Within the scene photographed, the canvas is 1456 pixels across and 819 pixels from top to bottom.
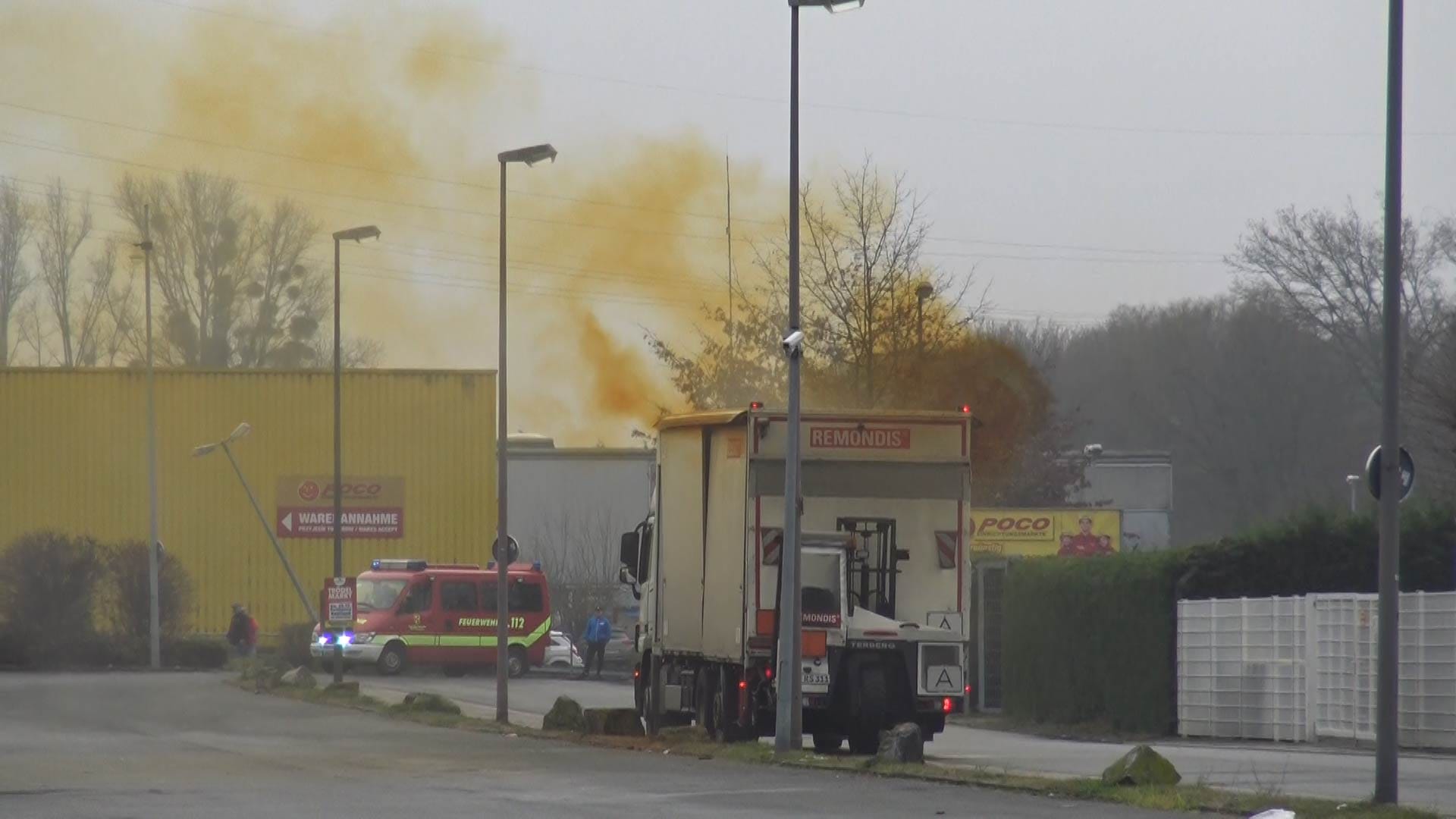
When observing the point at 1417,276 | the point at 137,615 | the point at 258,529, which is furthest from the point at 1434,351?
the point at 258,529

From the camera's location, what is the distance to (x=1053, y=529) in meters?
50.6

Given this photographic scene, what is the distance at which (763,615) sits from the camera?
74.8ft

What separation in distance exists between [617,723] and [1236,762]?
27.5 ft

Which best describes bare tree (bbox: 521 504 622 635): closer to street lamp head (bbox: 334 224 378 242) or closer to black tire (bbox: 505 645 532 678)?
black tire (bbox: 505 645 532 678)

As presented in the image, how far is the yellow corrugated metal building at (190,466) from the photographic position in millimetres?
61969

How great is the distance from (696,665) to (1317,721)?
803 centimetres

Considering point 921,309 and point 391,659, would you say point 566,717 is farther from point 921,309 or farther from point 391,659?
point 391,659

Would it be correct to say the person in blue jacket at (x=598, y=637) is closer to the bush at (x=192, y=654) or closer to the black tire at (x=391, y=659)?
the black tire at (x=391, y=659)

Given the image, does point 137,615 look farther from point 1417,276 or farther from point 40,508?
point 1417,276

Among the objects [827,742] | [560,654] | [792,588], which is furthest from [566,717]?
[560,654]

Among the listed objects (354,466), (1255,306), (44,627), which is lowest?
(44,627)

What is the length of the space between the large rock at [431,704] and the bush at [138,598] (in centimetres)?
2087

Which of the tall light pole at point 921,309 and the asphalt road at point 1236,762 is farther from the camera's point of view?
the tall light pole at point 921,309

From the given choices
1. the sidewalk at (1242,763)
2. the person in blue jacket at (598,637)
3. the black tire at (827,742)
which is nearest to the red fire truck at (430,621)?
the person in blue jacket at (598,637)
